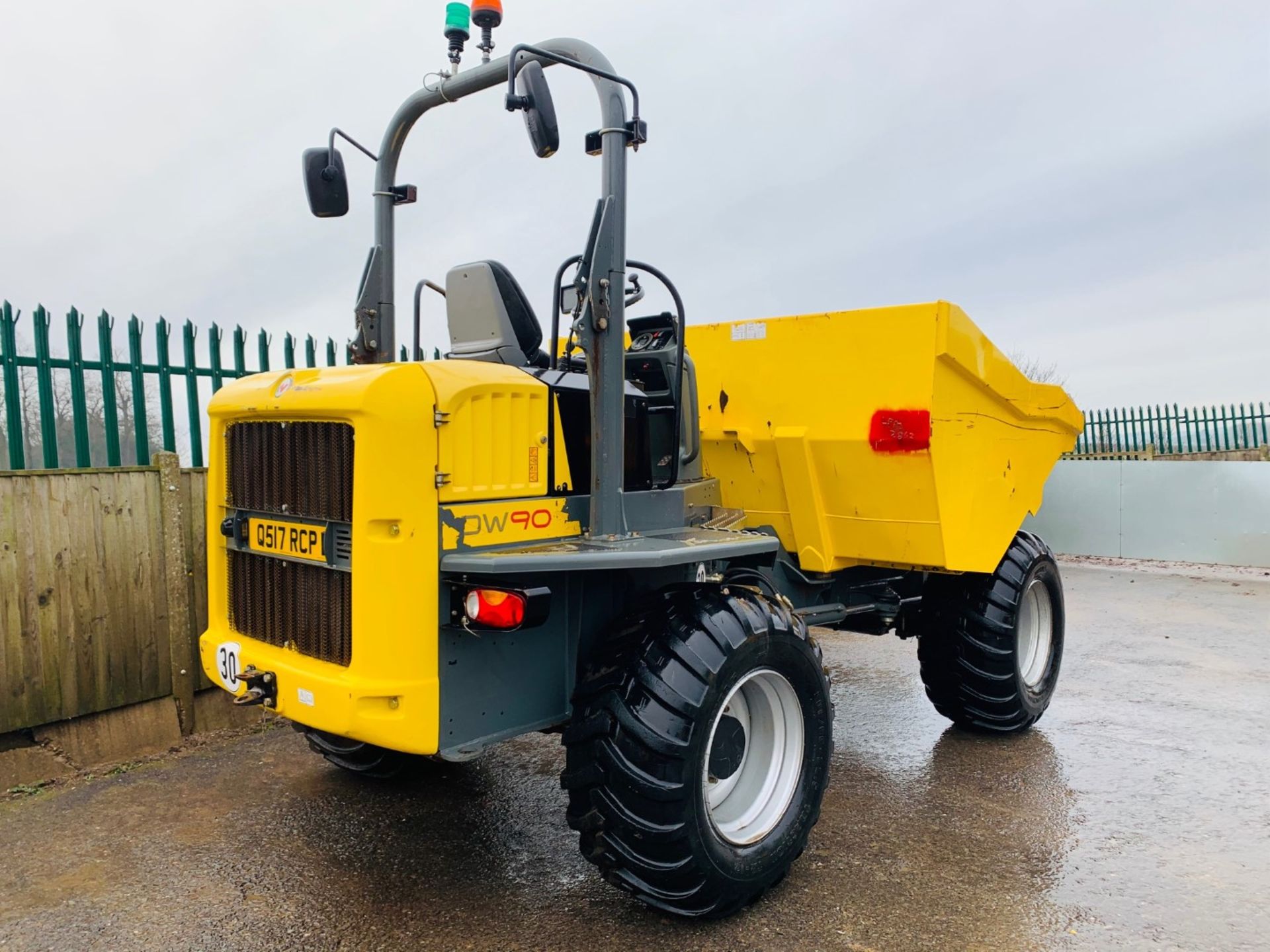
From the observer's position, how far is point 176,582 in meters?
5.04

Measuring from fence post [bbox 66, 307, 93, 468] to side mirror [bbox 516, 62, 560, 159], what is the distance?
315 cm

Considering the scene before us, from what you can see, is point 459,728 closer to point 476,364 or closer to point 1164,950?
point 476,364

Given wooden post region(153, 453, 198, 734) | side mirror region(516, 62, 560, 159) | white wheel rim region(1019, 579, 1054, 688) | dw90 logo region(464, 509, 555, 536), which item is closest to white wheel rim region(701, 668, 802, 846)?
dw90 logo region(464, 509, 555, 536)

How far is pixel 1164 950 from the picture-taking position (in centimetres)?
294

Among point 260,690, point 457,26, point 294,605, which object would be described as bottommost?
point 260,690

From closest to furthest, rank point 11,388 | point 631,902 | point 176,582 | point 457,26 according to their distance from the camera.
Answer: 1. point 631,902
2. point 457,26
3. point 11,388
4. point 176,582

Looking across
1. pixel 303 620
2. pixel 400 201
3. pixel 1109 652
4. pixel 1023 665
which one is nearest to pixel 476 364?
pixel 303 620

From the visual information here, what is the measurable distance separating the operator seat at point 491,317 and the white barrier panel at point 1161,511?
11119 millimetres

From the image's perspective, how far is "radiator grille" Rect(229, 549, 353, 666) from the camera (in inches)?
117

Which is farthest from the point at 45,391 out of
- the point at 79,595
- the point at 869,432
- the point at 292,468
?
the point at 869,432

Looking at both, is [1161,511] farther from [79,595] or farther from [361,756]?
[79,595]

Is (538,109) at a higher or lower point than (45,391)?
higher

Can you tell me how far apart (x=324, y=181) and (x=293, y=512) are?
1.45 meters

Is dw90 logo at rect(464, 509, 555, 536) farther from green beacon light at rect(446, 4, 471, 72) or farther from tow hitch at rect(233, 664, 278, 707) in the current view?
green beacon light at rect(446, 4, 471, 72)
